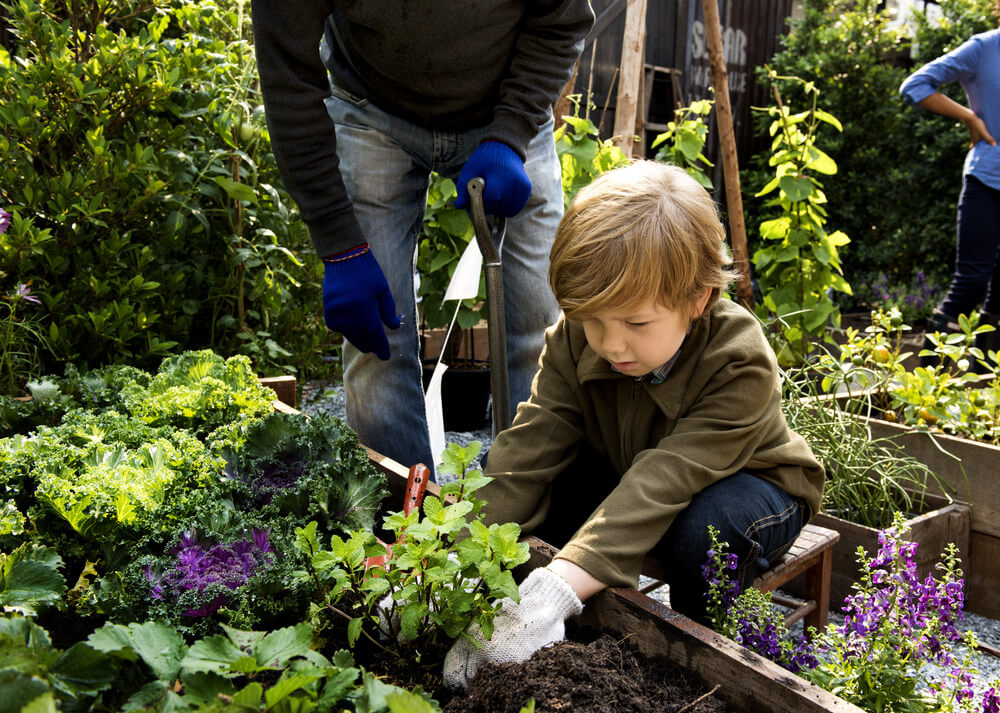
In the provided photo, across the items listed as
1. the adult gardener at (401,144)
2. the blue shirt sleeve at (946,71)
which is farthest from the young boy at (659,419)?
the blue shirt sleeve at (946,71)

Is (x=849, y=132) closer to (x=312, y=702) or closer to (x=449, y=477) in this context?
(x=449, y=477)

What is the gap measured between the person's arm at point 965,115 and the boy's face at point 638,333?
3.18 metres

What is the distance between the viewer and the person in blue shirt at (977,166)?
377cm

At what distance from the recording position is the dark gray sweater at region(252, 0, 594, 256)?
1.79m

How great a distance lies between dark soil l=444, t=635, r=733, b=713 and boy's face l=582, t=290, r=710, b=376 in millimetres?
483

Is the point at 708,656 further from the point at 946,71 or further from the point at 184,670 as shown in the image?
the point at 946,71

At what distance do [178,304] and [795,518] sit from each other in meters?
2.02

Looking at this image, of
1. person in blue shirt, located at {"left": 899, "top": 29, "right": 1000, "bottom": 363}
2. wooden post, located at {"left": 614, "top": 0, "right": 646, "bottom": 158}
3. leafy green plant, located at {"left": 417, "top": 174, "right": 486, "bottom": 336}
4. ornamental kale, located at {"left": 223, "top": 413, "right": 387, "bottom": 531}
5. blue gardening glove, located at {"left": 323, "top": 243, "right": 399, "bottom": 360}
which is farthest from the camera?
person in blue shirt, located at {"left": 899, "top": 29, "right": 1000, "bottom": 363}

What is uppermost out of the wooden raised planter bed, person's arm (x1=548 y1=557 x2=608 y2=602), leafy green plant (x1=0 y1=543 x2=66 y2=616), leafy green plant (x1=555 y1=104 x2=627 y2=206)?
leafy green plant (x1=555 y1=104 x2=627 y2=206)

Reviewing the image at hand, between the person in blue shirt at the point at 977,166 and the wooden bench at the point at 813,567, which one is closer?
the wooden bench at the point at 813,567

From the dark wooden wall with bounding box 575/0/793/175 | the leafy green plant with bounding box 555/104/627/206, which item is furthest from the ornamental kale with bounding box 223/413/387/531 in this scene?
the dark wooden wall with bounding box 575/0/793/175

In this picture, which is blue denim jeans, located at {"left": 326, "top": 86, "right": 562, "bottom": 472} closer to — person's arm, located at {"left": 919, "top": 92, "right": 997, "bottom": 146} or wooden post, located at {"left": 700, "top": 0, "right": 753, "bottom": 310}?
wooden post, located at {"left": 700, "top": 0, "right": 753, "bottom": 310}

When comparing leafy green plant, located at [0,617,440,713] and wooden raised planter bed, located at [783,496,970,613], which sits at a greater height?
leafy green plant, located at [0,617,440,713]

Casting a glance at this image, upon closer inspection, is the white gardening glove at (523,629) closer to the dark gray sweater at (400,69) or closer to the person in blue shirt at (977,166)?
the dark gray sweater at (400,69)
